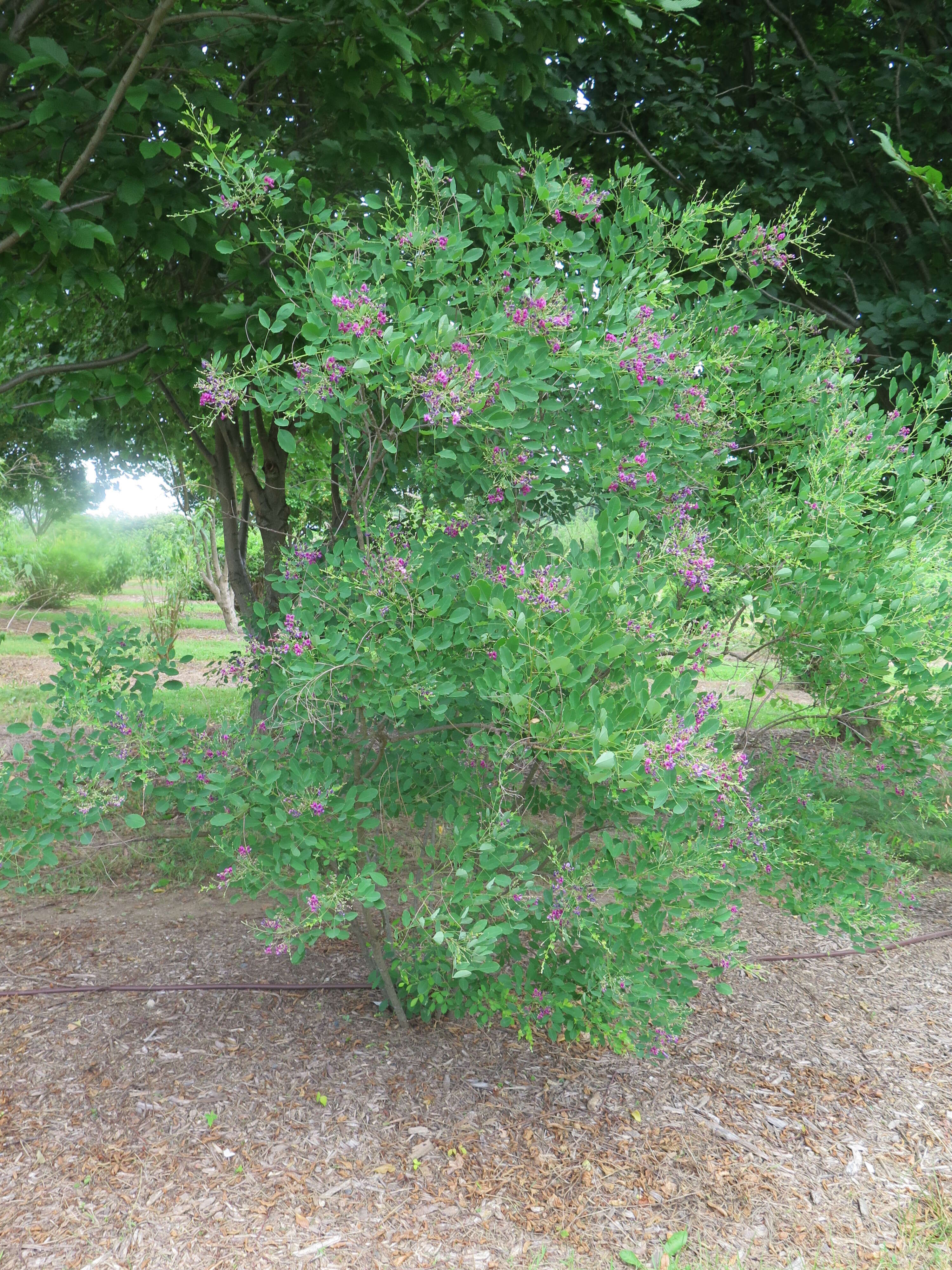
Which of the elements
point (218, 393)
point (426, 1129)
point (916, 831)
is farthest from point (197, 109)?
point (916, 831)

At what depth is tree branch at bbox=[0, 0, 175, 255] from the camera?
9.89 ft

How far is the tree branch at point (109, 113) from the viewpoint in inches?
119

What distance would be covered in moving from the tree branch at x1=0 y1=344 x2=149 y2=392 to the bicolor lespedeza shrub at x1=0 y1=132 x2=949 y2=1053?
1195 mm

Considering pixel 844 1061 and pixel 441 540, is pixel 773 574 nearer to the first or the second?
pixel 441 540

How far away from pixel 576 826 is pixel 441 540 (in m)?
2.20

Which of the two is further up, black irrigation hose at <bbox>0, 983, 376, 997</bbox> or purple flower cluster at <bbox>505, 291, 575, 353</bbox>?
purple flower cluster at <bbox>505, 291, 575, 353</bbox>

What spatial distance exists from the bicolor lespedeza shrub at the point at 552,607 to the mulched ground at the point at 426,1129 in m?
0.34

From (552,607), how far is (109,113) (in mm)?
2529

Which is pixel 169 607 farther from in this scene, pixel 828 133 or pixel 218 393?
pixel 218 393

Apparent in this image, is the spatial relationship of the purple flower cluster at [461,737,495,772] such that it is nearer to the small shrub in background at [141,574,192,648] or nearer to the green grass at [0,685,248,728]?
the green grass at [0,685,248,728]

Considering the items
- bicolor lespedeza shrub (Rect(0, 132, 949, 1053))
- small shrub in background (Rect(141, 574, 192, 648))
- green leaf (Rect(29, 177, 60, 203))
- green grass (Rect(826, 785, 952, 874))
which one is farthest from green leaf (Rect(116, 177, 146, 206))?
small shrub in background (Rect(141, 574, 192, 648))

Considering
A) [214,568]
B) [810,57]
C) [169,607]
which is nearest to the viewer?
[810,57]

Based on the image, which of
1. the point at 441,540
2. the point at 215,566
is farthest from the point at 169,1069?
the point at 215,566

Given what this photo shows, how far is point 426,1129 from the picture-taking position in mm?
2893
